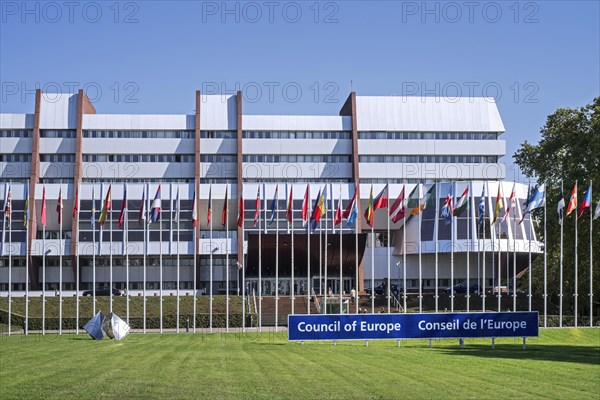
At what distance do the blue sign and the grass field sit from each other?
2.12 feet

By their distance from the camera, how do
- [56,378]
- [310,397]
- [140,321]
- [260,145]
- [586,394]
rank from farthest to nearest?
1. [260,145]
2. [140,321]
3. [56,378]
4. [586,394]
5. [310,397]

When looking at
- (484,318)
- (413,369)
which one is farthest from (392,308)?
(413,369)

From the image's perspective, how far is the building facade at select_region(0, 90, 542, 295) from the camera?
275 ft

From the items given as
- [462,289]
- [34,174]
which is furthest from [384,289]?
[34,174]

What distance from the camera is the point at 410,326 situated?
117 feet

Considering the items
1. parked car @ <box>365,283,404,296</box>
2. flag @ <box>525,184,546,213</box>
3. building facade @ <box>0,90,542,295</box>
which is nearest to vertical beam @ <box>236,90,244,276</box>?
building facade @ <box>0,90,542,295</box>

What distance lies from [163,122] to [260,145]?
32.8 feet

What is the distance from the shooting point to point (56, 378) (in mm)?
20797

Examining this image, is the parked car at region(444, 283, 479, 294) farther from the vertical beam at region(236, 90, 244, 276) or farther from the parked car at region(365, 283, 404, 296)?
the vertical beam at region(236, 90, 244, 276)

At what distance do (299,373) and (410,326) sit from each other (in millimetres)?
13391

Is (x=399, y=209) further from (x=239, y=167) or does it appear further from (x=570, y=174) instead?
(x=239, y=167)

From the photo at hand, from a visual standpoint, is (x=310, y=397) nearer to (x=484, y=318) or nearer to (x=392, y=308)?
(x=484, y=318)

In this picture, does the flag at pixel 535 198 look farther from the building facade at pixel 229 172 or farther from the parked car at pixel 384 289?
the building facade at pixel 229 172

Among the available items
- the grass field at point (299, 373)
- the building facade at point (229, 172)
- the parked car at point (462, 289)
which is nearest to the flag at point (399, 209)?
the grass field at point (299, 373)
